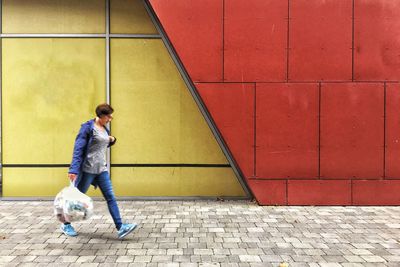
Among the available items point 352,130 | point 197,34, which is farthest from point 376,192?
point 197,34

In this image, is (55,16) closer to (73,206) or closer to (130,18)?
(130,18)

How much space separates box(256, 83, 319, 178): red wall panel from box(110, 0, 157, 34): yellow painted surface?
2.46m

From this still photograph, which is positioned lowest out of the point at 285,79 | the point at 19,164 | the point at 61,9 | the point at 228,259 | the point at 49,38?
the point at 228,259

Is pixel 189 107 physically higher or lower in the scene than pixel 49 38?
lower

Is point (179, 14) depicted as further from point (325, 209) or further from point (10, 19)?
point (325, 209)

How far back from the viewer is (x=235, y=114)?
761cm

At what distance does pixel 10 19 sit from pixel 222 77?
13.6ft

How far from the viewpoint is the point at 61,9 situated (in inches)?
326

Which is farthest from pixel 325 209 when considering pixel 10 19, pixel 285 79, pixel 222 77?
pixel 10 19

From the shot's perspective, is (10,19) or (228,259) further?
(10,19)

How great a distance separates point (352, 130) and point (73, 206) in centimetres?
483

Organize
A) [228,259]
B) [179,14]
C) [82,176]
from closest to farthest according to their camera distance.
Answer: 1. [228,259]
2. [82,176]
3. [179,14]

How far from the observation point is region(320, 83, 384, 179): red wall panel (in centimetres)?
765

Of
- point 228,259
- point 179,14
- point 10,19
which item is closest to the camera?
point 228,259
